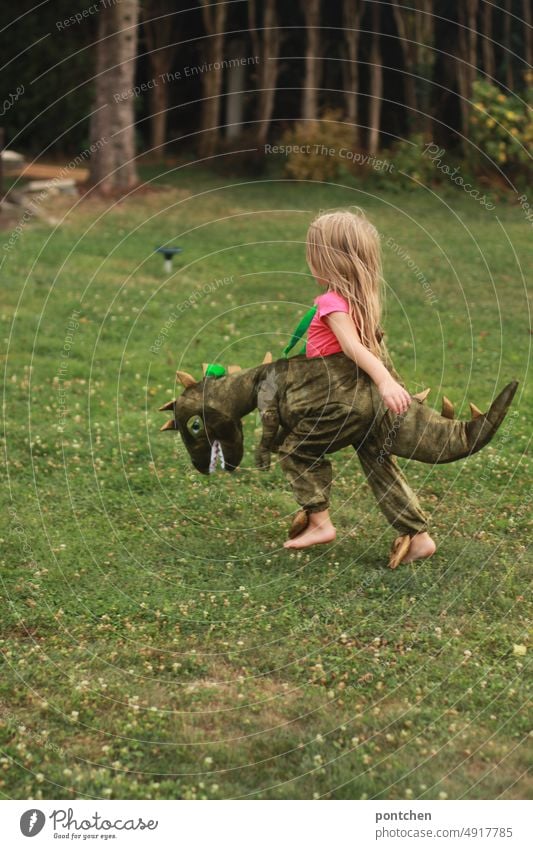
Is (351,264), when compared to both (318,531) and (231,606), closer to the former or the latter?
(318,531)

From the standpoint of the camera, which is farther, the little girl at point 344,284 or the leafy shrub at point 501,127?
the leafy shrub at point 501,127

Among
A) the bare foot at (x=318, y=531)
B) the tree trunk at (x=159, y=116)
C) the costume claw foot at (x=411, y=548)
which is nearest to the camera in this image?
the costume claw foot at (x=411, y=548)

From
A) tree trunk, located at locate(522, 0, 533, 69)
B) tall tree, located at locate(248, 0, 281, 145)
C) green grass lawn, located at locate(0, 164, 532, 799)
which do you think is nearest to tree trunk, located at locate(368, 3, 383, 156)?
tall tree, located at locate(248, 0, 281, 145)

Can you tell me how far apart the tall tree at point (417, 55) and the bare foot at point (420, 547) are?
1997 centimetres

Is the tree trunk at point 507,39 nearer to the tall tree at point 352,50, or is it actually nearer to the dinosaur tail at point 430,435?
the tall tree at point 352,50

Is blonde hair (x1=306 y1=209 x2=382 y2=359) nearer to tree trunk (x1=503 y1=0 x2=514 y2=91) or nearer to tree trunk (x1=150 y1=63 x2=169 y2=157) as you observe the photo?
tree trunk (x1=503 y1=0 x2=514 y2=91)

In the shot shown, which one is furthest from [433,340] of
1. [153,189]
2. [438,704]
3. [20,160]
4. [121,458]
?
[20,160]

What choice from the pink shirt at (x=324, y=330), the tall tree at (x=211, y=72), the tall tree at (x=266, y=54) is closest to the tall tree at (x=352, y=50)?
the tall tree at (x=266, y=54)

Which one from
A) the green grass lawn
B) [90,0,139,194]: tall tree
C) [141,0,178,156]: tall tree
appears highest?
[141,0,178,156]: tall tree

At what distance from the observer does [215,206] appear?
1939 centimetres

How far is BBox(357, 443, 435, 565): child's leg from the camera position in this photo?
21.5ft

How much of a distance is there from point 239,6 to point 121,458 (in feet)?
74.5

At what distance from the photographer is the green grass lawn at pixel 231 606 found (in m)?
4.92

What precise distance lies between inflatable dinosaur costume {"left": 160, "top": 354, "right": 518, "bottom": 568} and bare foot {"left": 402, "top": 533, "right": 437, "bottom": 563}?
0.23 ft
